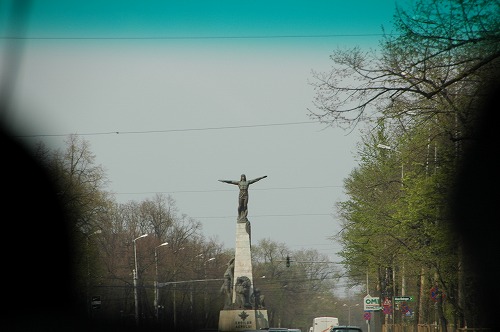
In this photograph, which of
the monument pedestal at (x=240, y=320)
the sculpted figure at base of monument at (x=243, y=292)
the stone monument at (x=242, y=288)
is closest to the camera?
the sculpted figure at base of monument at (x=243, y=292)

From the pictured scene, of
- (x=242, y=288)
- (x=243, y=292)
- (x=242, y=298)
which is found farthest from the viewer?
(x=242, y=298)

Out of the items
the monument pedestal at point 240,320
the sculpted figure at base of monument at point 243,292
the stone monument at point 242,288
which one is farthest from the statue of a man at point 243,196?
the monument pedestal at point 240,320

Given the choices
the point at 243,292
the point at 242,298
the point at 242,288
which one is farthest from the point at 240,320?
the point at 242,288

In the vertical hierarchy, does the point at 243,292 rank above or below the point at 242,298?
above

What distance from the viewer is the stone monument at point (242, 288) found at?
74125 millimetres

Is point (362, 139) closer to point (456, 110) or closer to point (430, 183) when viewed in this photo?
point (430, 183)

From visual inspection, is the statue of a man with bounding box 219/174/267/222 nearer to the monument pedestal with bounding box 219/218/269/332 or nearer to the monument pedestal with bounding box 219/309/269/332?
the monument pedestal with bounding box 219/218/269/332

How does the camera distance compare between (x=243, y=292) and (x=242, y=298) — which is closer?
(x=243, y=292)

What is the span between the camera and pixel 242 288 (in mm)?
73688

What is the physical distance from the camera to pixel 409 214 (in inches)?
1667

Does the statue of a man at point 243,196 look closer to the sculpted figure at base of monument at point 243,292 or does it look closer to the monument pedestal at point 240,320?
the sculpted figure at base of monument at point 243,292

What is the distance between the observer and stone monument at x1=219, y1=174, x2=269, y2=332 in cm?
7412

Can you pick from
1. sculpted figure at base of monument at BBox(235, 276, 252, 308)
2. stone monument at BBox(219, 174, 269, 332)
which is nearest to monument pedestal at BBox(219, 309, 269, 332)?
stone monument at BBox(219, 174, 269, 332)

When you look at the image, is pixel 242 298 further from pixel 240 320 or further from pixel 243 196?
pixel 243 196
